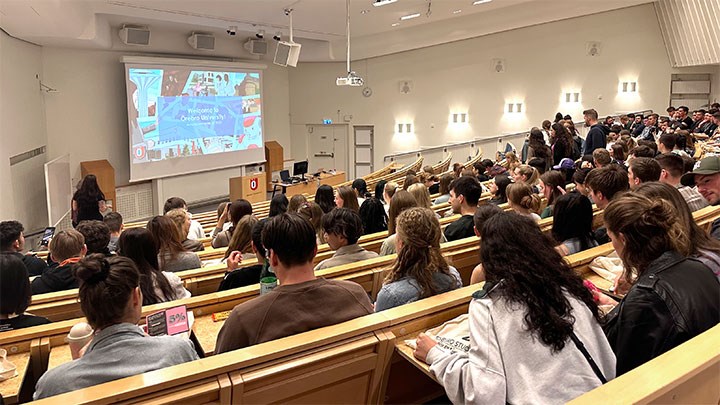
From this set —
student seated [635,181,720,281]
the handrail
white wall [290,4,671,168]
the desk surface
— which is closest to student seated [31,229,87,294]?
the desk surface

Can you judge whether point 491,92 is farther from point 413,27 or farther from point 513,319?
point 513,319

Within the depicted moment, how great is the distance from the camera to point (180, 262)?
13.3 feet

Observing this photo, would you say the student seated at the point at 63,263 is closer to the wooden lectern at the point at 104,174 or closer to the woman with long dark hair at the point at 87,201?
the woman with long dark hair at the point at 87,201

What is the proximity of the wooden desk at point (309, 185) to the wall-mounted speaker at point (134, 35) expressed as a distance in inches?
172

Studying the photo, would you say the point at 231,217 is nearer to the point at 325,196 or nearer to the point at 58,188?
the point at 325,196

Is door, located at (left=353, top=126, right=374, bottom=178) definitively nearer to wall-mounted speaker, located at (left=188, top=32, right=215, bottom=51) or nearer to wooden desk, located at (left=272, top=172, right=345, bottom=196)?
wooden desk, located at (left=272, top=172, right=345, bottom=196)

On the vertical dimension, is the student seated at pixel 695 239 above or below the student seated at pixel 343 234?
above

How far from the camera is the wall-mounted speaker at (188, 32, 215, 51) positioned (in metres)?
12.2

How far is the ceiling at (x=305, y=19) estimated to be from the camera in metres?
8.30

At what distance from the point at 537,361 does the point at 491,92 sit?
48.6ft

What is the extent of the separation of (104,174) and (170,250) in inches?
299

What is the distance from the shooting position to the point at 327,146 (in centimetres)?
1712

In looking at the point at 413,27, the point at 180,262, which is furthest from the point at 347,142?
the point at 180,262

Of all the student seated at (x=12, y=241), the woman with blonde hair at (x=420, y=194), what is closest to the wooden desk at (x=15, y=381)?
the student seated at (x=12, y=241)
